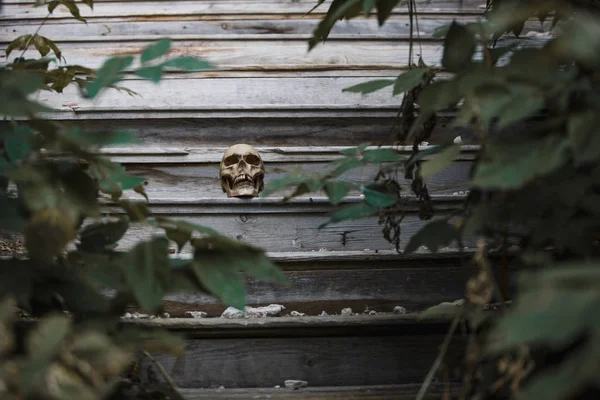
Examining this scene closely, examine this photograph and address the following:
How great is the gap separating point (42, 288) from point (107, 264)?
8 centimetres

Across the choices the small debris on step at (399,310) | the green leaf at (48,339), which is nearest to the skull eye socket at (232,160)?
the small debris on step at (399,310)

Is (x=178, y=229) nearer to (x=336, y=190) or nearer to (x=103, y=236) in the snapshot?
(x=103, y=236)

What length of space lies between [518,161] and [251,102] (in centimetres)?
232

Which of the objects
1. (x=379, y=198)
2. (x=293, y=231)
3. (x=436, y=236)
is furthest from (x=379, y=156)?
(x=293, y=231)

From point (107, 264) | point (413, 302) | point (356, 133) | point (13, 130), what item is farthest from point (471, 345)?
point (356, 133)

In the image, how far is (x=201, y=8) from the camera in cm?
362

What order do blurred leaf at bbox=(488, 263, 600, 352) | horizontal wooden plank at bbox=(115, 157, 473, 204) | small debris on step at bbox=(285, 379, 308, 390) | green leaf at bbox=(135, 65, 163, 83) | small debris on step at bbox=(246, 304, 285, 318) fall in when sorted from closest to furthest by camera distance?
blurred leaf at bbox=(488, 263, 600, 352)
green leaf at bbox=(135, 65, 163, 83)
small debris on step at bbox=(285, 379, 308, 390)
small debris on step at bbox=(246, 304, 285, 318)
horizontal wooden plank at bbox=(115, 157, 473, 204)

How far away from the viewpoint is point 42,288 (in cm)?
102

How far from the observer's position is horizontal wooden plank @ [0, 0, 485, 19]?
3574 mm

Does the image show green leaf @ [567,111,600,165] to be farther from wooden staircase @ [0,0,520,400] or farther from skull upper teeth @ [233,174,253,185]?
skull upper teeth @ [233,174,253,185]

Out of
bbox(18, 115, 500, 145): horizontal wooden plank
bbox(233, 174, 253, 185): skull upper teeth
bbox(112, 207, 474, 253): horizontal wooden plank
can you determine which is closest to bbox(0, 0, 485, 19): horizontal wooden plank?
bbox(18, 115, 500, 145): horizontal wooden plank

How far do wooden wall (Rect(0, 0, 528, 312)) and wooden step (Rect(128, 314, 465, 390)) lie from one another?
0.67 metres

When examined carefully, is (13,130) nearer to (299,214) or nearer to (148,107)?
(299,214)

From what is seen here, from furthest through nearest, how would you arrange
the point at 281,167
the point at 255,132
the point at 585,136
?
the point at 255,132 < the point at 281,167 < the point at 585,136
